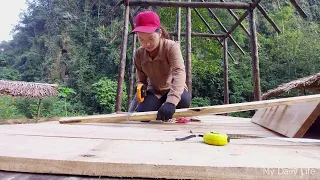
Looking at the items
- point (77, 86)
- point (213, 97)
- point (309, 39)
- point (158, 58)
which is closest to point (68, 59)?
point (77, 86)

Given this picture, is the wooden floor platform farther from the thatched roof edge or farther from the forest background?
the forest background

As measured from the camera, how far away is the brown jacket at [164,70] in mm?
2046

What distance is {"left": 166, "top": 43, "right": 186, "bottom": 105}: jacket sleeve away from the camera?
195 centimetres

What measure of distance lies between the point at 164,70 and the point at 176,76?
39cm

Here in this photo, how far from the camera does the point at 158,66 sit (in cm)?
242

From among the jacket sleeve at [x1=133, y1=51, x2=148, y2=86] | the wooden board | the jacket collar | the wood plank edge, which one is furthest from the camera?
the jacket sleeve at [x1=133, y1=51, x2=148, y2=86]

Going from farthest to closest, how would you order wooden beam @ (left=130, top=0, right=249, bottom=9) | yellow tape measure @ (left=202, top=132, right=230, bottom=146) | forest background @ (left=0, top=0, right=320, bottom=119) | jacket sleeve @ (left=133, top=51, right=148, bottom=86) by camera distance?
forest background @ (left=0, top=0, right=320, bottom=119), wooden beam @ (left=130, top=0, right=249, bottom=9), jacket sleeve @ (left=133, top=51, right=148, bottom=86), yellow tape measure @ (left=202, top=132, right=230, bottom=146)

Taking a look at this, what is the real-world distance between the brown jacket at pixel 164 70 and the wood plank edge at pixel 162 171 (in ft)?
3.97

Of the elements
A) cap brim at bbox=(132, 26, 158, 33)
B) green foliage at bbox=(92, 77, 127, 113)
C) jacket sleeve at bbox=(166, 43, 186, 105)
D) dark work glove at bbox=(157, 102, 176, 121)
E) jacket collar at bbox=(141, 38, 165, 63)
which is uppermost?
cap brim at bbox=(132, 26, 158, 33)

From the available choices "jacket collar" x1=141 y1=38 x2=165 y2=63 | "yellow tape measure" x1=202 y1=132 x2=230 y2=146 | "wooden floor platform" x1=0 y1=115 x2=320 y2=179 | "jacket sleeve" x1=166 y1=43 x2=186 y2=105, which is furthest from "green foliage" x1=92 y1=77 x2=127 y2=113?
"wooden floor platform" x1=0 y1=115 x2=320 y2=179

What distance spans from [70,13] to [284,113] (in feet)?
70.5

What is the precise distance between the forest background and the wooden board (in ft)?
33.6

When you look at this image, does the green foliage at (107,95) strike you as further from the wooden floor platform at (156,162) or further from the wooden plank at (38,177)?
the wooden plank at (38,177)

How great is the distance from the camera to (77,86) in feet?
58.8
